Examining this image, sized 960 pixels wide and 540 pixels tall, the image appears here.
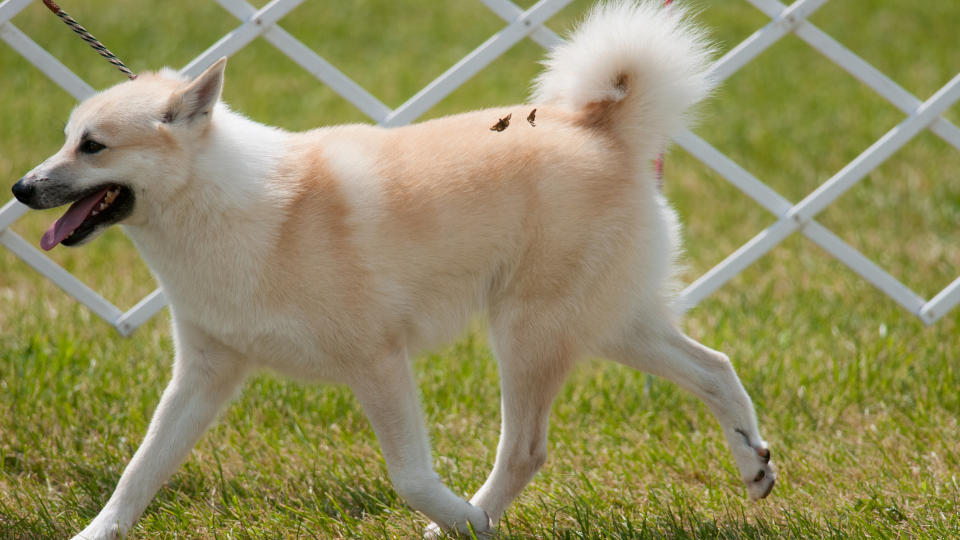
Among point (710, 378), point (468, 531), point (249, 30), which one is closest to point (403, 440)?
point (468, 531)

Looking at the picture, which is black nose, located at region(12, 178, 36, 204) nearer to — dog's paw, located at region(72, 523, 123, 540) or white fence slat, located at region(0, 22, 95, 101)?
dog's paw, located at region(72, 523, 123, 540)

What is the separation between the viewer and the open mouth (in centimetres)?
212

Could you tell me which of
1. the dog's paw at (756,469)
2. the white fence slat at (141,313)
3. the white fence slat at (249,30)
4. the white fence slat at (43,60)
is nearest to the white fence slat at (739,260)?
the dog's paw at (756,469)

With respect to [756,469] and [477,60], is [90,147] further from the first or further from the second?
[756,469]

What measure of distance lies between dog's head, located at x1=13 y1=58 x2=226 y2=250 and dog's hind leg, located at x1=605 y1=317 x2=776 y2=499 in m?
1.07

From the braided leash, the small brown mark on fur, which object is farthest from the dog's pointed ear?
the small brown mark on fur

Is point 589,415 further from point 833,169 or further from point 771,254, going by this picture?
point 833,169

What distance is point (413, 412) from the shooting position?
90.5 inches

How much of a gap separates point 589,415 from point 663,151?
34.6 inches

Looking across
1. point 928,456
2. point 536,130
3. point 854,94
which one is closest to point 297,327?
point 536,130

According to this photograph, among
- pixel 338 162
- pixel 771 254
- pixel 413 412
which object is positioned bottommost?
pixel 771 254

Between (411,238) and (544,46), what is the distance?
1.03 meters

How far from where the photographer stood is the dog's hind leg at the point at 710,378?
2570 millimetres

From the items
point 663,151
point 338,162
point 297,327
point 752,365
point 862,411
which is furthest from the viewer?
point 752,365
